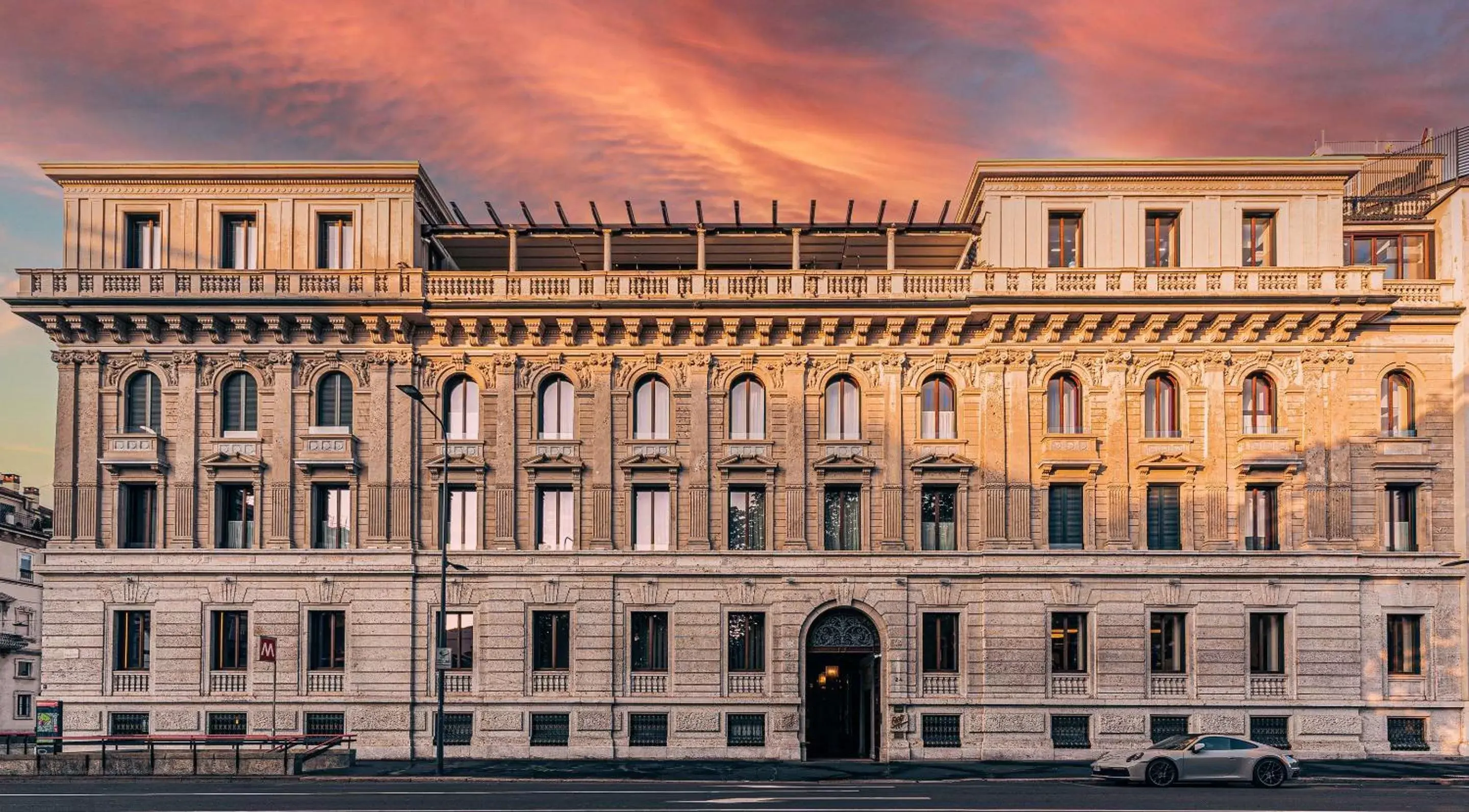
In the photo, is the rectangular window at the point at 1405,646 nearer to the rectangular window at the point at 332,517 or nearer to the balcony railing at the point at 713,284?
the balcony railing at the point at 713,284

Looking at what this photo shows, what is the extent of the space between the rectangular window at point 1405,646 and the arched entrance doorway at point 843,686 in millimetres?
17017

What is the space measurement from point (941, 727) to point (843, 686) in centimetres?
361

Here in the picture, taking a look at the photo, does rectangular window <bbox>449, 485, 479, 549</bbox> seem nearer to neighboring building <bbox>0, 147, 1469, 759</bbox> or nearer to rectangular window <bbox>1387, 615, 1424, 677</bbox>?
neighboring building <bbox>0, 147, 1469, 759</bbox>

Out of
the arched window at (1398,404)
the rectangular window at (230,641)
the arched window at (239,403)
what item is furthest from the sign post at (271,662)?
the arched window at (1398,404)

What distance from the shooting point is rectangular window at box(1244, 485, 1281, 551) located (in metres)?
40.8

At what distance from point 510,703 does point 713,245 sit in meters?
17.5

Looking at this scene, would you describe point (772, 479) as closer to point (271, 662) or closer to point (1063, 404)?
point (1063, 404)

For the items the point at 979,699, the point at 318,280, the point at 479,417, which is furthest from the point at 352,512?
the point at 979,699

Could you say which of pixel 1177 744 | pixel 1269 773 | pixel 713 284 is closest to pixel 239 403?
pixel 713 284

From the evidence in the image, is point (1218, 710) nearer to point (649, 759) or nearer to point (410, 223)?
point (649, 759)

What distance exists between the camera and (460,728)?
1597 inches

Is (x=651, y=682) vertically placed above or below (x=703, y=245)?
below

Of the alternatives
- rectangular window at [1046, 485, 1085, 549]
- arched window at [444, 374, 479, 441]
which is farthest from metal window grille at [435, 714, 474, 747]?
rectangular window at [1046, 485, 1085, 549]

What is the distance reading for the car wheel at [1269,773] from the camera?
1266 inches
